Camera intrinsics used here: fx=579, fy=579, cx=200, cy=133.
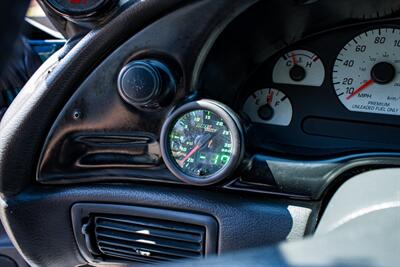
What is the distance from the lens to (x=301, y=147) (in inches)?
68.1

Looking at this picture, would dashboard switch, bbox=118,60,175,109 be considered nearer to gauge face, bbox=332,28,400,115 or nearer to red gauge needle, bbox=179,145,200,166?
red gauge needle, bbox=179,145,200,166

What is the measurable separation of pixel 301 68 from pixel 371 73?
21 cm

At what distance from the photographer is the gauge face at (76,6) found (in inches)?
59.6

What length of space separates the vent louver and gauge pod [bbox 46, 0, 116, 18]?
566mm

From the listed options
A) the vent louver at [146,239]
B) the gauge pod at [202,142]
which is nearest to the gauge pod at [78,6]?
the gauge pod at [202,142]

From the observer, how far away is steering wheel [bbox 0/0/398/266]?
1.49 m

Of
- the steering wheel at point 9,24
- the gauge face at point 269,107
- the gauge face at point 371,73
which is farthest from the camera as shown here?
the gauge face at point 269,107

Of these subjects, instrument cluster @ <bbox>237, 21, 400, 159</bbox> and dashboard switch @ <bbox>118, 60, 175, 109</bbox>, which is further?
instrument cluster @ <bbox>237, 21, 400, 159</bbox>

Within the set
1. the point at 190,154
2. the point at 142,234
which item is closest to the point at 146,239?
the point at 142,234

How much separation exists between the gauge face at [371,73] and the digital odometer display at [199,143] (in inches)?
19.0

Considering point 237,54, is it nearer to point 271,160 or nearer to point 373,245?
point 271,160

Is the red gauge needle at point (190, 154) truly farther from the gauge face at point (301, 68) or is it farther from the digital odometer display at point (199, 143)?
the gauge face at point (301, 68)

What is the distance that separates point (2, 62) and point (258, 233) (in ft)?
2.96

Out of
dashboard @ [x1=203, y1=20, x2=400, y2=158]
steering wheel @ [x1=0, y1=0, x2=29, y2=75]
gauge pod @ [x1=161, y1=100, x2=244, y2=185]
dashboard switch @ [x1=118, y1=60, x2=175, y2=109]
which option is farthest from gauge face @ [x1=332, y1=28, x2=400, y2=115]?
steering wheel @ [x1=0, y1=0, x2=29, y2=75]
